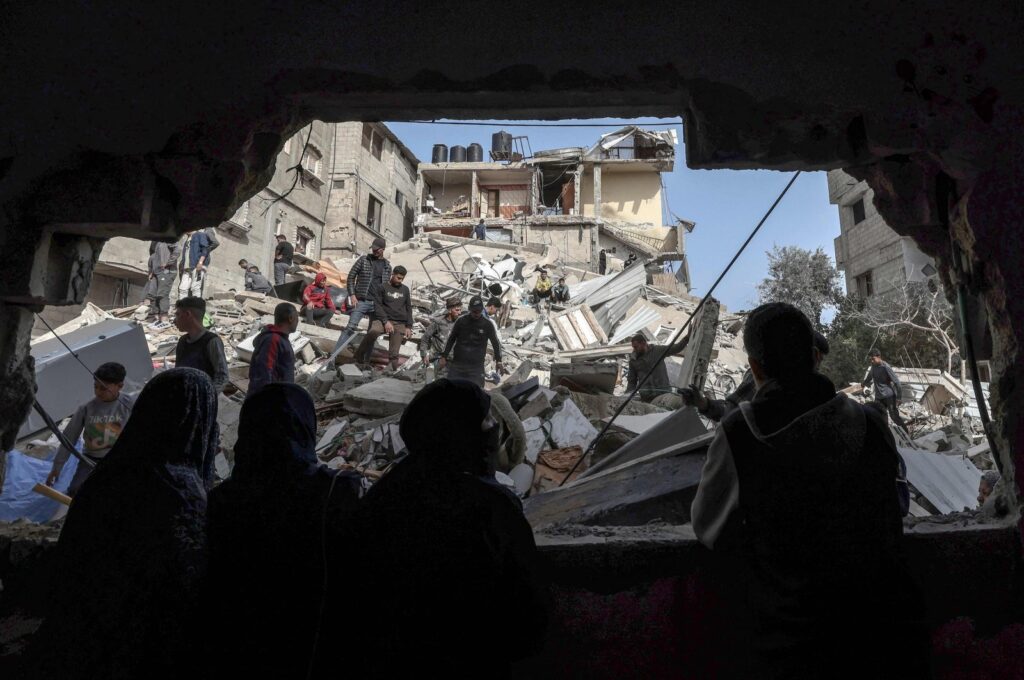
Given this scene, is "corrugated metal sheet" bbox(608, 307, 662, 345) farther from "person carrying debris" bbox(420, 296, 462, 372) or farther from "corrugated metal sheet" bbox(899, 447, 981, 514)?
"corrugated metal sheet" bbox(899, 447, 981, 514)

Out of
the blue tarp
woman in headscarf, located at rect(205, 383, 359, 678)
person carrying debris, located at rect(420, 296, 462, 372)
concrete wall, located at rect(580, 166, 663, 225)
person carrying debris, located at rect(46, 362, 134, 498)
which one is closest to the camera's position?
woman in headscarf, located at rect(205, 383, 359, 678)

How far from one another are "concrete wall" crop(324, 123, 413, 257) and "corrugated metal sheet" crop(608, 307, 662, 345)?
14.4 m

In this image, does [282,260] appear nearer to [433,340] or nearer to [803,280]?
[433,340]

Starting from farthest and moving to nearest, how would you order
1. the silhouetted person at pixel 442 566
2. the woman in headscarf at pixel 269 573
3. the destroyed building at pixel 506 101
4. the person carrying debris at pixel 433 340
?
the person carrying debris at pixel 433 340 < the destroyed building at pixel 506 101 < the woman in headscarf at pixel 269 573 < the silhouetted person at pixel 442 566

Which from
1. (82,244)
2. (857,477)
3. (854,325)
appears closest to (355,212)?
(854,325)

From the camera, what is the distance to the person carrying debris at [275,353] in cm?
478

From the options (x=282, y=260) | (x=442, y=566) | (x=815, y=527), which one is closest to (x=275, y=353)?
(x=442, y=566)

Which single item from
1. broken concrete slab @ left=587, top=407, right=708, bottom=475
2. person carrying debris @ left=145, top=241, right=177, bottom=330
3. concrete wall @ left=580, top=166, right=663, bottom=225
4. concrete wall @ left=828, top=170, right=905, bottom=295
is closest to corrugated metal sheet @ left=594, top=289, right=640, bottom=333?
concrete wall @ left=828, top=170, right=905, bottom=295

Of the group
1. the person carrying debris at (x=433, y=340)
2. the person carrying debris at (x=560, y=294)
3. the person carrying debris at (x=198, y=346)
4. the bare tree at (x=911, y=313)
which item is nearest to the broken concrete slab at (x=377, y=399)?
the person carrying debris at (x=433, y=340)

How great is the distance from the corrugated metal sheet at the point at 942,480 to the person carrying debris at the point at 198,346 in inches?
200

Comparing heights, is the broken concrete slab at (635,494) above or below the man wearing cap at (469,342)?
below

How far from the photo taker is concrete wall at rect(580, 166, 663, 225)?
30594mm

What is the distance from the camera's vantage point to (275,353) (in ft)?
→ 15.8

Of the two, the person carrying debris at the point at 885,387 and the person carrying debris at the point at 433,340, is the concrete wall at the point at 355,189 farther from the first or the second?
the person carrying debris at the point at 885,387
